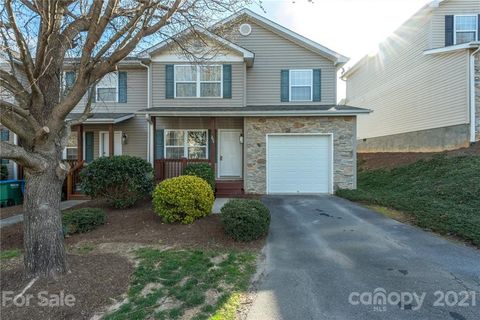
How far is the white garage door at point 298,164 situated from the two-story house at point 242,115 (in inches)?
1.5

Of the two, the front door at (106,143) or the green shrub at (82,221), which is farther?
the front door at (106,143)

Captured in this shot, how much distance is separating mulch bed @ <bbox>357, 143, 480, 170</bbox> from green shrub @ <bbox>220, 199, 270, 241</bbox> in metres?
10.2

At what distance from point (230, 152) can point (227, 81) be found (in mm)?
2998

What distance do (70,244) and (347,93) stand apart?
977 inches

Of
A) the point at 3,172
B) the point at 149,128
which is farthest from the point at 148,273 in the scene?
the point at 3,172

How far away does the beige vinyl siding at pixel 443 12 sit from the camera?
14328mm

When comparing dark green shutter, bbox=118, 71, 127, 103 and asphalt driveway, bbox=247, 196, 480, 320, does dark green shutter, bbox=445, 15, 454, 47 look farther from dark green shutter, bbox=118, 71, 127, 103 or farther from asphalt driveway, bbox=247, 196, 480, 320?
dark green shutter, bbox=118, 71, 127, 103

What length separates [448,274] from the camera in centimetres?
452

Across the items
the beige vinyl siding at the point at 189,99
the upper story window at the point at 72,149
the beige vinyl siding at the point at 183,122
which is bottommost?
the upper story window at the point at 72,149

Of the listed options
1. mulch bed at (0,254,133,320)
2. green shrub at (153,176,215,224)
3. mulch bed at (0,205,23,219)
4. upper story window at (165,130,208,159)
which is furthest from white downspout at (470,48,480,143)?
mulch bed at (0,205,23,219)

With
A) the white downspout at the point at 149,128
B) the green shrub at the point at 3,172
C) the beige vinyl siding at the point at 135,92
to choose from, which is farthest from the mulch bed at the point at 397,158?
the green shrub at the point at 3,172

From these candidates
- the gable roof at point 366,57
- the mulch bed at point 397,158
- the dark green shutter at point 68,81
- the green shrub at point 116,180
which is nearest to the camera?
the dark green shutter at point 68,81

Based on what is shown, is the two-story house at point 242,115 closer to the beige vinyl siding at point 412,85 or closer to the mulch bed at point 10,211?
the mulch bed at point 10,211

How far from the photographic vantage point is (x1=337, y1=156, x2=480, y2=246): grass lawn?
685 cm
